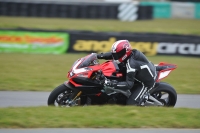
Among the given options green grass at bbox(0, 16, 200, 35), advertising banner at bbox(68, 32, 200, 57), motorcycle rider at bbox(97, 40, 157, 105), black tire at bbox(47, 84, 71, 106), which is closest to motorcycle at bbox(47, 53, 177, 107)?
black tire at bbox(47, 84, 71, 106)

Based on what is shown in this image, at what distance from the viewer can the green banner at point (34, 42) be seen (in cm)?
1548

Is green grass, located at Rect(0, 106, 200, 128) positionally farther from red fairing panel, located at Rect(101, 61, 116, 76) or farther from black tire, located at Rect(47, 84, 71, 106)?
red fairing panel, located at Rect(101, 61, 116, 76)

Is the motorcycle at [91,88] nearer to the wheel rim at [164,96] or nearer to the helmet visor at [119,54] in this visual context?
the wheel rim at [164,96]

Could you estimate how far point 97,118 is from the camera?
591 centimetres

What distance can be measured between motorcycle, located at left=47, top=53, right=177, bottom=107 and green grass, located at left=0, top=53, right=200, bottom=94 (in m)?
2.68

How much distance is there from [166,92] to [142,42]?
8134 mm

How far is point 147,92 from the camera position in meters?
7.39

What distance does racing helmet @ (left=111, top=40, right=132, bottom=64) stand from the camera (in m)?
6.97
